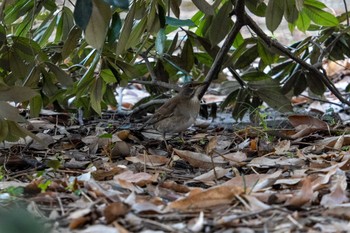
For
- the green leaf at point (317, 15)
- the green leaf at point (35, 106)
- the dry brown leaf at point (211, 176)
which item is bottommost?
the dry brown leaf at point (211, 176)

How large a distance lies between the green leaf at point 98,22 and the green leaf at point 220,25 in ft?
3.45

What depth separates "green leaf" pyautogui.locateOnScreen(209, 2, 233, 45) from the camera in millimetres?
3111

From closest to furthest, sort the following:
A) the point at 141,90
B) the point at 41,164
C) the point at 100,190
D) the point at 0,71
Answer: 1. the point at 100,190
2. the point at 41,164
3. the point at 0,71
4. the point at 141,90

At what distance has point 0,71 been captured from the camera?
3.03 m

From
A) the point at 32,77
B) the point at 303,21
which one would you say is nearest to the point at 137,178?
the point at 32,77

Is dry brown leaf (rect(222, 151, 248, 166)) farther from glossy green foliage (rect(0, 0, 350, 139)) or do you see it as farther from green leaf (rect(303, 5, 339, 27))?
green leaf (rect(303, 5, 339, 27))

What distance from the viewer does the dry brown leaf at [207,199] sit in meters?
1.72

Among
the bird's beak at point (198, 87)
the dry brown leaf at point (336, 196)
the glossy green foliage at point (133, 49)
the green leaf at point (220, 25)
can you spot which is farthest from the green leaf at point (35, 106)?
the dry brown leaf at point (336, 196)

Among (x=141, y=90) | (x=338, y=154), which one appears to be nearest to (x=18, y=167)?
(x=338, y=154)

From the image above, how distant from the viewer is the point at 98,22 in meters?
2.11

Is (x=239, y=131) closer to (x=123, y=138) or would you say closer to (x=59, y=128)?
(x=123, y=138)

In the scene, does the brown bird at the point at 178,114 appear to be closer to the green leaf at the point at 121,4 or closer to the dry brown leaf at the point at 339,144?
the dry brown leaf at the point at 339,144

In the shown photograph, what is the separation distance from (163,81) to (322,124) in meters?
0.88

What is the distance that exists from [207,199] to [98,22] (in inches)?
28.2
